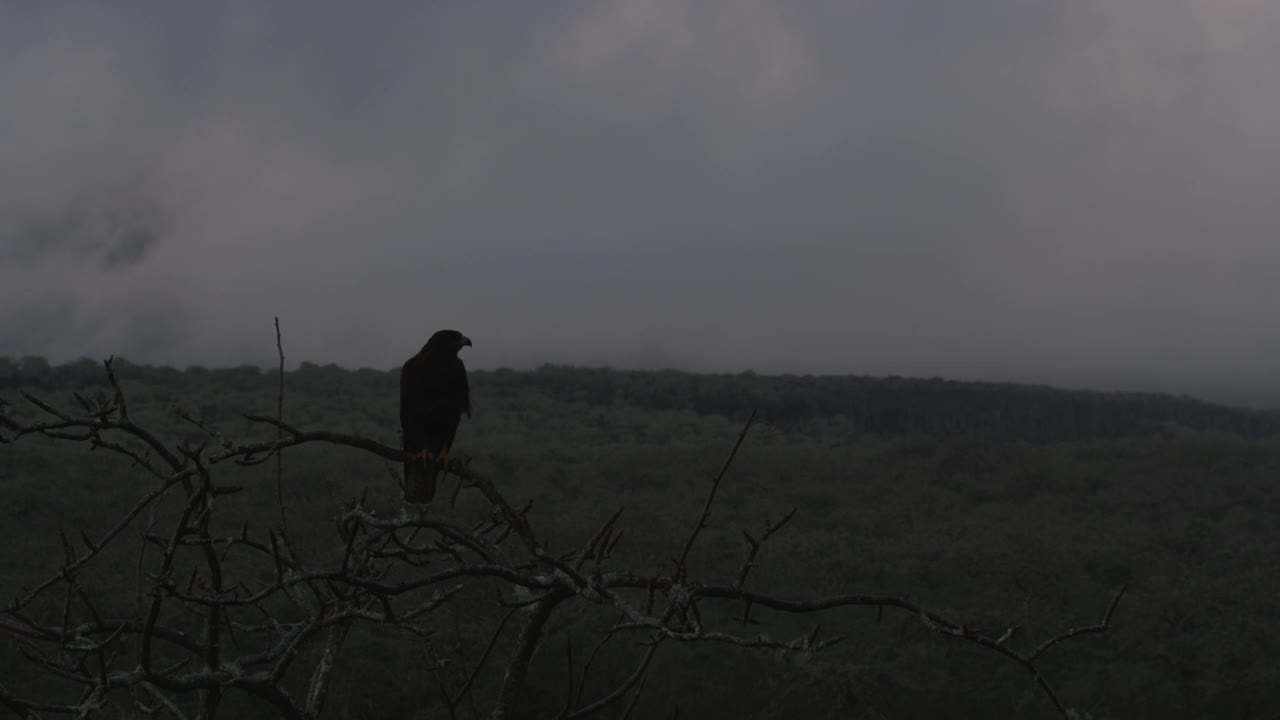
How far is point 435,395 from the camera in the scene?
5.48 meters

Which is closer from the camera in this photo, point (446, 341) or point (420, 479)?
point (420, 479)

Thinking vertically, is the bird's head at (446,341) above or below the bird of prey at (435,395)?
above

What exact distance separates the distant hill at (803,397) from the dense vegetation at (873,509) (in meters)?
0.13

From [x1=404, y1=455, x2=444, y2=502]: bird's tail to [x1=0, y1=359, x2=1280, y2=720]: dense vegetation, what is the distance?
110 centimetres

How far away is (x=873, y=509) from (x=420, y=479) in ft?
48.2

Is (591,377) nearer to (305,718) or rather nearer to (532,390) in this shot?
(532,390)

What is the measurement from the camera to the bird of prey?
17.3 feet

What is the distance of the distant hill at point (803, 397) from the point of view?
28969 millimetres

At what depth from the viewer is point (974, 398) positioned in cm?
3098

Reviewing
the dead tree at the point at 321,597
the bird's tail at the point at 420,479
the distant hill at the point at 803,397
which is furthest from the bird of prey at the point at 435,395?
the distant hill at the point at 803,397

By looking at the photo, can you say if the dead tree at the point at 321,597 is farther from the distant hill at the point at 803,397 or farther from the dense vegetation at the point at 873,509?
the distant hill at the point at 803,397

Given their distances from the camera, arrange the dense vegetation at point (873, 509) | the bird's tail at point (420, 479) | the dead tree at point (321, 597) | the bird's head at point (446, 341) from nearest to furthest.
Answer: the dead tree at point (321, 597) → the bird's tail at point (420, 479) → the bird's head at point (446, 341) → the dense vegetation at point (873, 509)

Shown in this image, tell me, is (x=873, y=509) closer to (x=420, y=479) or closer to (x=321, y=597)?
(x=420, y=479)

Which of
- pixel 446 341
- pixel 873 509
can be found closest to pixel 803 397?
pixel 873 509
